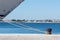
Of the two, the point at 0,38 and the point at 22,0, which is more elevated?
the point at 22,0

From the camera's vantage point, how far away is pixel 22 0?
13008 millimetres

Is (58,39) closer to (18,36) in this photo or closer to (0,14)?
(18,36)

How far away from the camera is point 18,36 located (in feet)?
10.2

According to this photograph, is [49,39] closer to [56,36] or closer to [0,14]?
[56,36]

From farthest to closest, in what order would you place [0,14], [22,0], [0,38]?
[0,14], [22,0], [0,38]

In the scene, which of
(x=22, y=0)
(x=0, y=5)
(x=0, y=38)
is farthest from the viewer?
(x=0, y=5)

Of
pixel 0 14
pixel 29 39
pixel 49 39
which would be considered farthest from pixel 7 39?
pixel 0 14

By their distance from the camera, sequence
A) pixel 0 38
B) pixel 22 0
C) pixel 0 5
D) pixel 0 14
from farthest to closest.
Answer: pixel 0 14
pixel 0 5
pixel 22 0
pixel 0 38

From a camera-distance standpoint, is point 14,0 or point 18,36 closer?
point 18,36

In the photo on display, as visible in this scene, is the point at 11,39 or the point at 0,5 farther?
the point at 0,5

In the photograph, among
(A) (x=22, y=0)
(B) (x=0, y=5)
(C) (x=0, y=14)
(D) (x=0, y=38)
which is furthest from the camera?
(C) (x=0, y=14)

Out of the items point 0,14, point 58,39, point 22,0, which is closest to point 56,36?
point 58,39

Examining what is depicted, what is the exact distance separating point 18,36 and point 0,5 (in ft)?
36.3

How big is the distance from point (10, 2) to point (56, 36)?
34.7 feet
